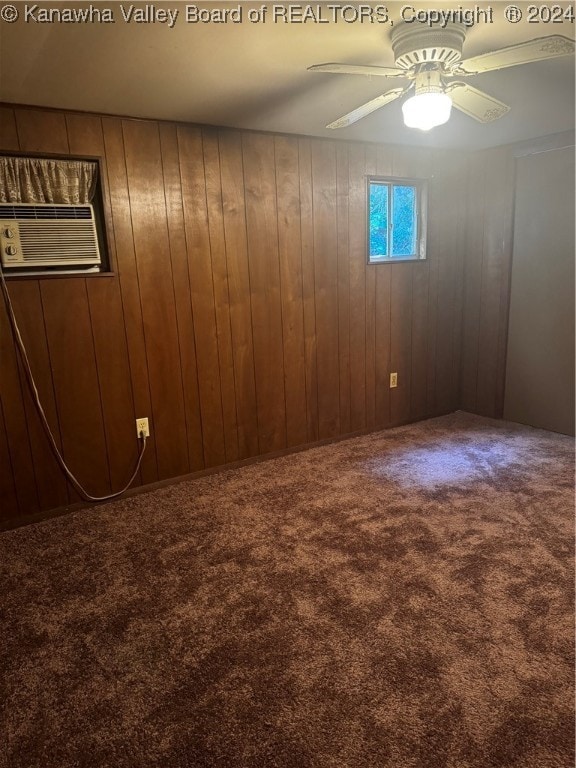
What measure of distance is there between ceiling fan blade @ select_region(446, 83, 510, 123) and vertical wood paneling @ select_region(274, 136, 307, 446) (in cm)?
135

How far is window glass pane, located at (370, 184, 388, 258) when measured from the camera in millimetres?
3838

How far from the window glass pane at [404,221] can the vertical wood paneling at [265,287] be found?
1126mm

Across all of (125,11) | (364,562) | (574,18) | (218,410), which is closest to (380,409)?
(218,410)

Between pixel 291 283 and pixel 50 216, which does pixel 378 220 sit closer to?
pixel 291 283

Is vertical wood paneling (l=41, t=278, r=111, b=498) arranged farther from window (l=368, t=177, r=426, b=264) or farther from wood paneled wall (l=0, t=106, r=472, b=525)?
window (l=368, t=177, r=426, b=264)

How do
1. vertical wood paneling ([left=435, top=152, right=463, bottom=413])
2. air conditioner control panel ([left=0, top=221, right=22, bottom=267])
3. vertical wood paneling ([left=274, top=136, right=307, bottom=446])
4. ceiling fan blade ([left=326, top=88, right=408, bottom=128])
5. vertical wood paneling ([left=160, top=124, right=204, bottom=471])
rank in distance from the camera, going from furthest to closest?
vertical wood paneling ([left=435, top=152, right=463, bottom=413])
vertical wood paneling ([left=274, top=136, right=307, bottom=446])
vertical wood paneling ([left=160, top=124, right=204, bottom=471])
air conditioner control panel ([left=0, top=221, right=22, bottom=267])
ceiling fan blade ([left=326, top=88, right=408, bottom=128])

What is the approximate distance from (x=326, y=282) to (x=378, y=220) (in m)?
0.70

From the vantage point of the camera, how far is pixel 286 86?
2344 mm

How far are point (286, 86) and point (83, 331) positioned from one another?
1622mm

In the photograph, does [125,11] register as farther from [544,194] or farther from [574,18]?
[544,194]

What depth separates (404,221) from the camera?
13.3ft

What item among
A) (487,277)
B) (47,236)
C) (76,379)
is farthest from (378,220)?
(76,379)

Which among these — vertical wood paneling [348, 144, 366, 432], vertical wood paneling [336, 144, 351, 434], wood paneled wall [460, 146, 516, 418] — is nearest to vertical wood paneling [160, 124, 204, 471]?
vertical wood paneling [336, 144, 351, 434]

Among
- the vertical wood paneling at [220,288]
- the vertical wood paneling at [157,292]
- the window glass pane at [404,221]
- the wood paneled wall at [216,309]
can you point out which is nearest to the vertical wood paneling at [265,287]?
the wood paneled wall at [216,309]
